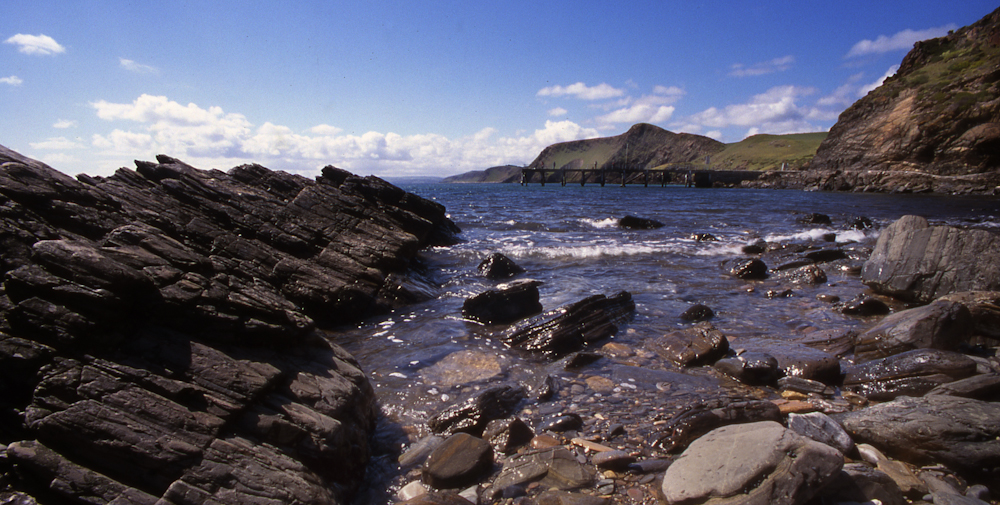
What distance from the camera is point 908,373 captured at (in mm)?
5949

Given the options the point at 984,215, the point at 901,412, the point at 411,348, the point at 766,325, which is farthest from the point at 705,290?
the point at 984,215

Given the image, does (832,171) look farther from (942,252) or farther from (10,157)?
(10,157)

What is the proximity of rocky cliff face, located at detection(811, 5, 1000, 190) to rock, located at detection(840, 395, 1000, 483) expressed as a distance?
6491 centimetres

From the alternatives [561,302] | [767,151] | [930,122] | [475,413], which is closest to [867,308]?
[561,302]

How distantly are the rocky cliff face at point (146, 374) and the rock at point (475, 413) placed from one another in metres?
0.92

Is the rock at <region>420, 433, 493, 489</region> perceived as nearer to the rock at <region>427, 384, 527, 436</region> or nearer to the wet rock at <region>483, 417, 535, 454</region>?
the wet rock at <region>483, 417, 535, 454</region>

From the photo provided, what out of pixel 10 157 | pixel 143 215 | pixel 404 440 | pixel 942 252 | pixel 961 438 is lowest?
pixel 404 440

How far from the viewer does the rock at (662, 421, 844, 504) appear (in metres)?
3.37

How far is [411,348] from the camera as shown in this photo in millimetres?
8383

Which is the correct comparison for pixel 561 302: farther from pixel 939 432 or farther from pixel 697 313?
pixel 939 432

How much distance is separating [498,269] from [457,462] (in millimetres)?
10492

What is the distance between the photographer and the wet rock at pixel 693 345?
7289 mm

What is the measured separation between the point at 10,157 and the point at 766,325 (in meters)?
12.6

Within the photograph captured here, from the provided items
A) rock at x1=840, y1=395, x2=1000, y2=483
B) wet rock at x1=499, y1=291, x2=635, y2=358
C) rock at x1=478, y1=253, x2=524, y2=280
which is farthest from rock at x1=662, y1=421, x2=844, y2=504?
rock at x1=478, y1=253, x2=524, y2=280
